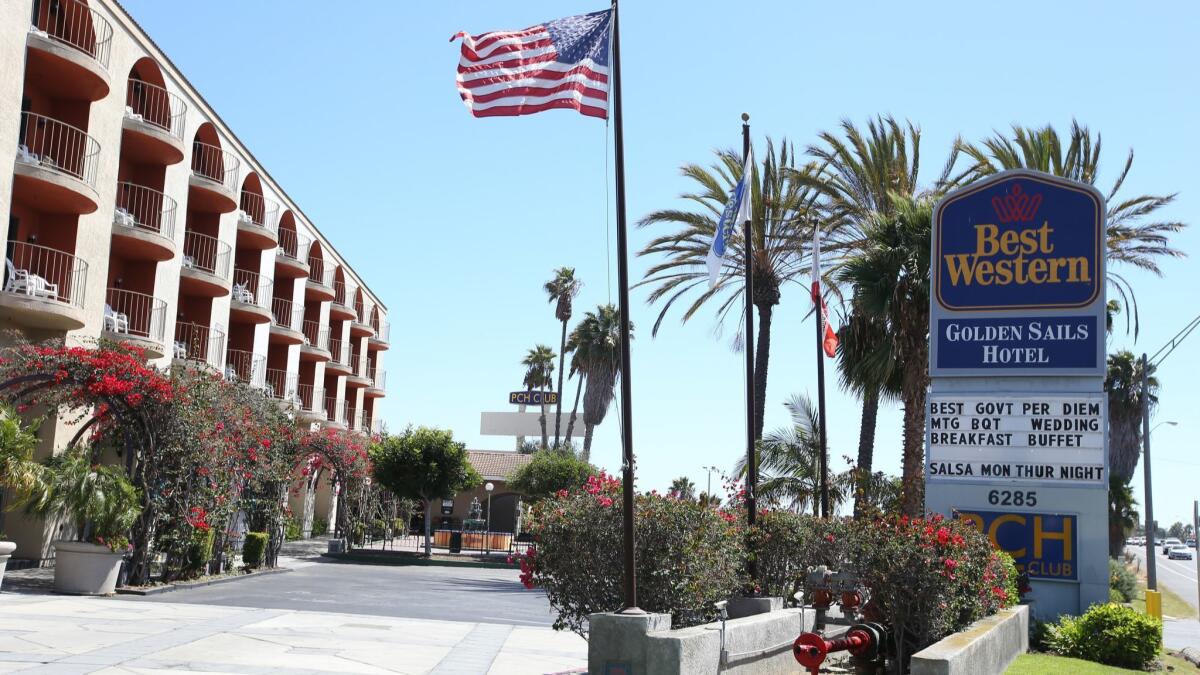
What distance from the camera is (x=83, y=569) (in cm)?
1912

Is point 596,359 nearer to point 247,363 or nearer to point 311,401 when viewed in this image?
point 311,401

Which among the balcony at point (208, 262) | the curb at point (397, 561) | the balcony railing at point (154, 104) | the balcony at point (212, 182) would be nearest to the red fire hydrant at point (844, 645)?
the balcony railing at point (154, 104)

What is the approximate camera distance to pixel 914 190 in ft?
87.8

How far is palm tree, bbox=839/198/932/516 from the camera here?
2181cm

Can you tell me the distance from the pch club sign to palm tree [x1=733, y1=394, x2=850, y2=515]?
10043 mm

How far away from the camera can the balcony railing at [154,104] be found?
29.9 m

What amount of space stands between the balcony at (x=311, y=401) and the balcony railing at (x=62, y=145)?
2072 centimetres

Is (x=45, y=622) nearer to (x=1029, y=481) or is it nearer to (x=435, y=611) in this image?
(x=435, y=611)

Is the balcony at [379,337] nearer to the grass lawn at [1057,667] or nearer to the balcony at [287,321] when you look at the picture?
the balcony at [287,321]

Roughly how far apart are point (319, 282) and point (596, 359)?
2533 centimetres

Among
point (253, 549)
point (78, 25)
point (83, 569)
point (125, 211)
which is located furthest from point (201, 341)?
point (83, 569)

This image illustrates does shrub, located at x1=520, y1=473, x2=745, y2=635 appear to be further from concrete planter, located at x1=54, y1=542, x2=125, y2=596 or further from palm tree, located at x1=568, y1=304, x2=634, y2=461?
palm tree, located at x1=568, y1=304, x2=634, y2=461

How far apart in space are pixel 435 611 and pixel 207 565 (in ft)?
24.8

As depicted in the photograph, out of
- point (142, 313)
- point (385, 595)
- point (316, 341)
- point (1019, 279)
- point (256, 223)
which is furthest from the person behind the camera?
point (316, 341)
